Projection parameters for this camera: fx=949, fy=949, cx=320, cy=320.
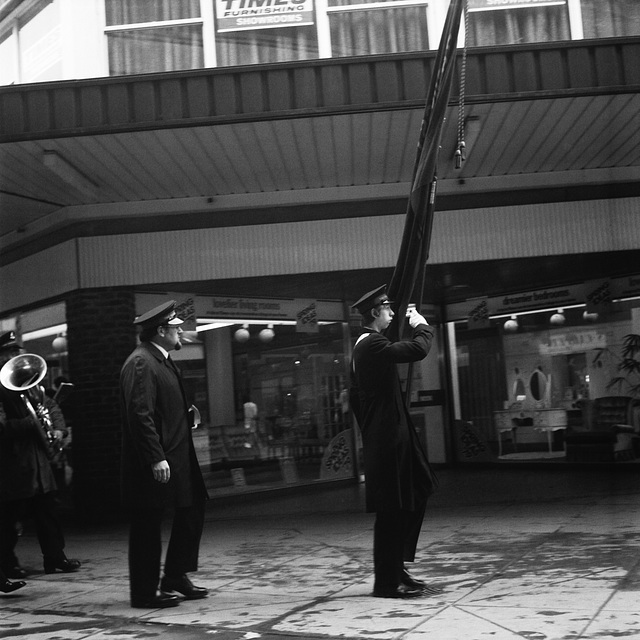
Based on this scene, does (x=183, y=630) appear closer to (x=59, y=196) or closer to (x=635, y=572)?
(x=635, y=572)

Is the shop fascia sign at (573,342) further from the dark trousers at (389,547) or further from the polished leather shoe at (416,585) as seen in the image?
the dark trousers at (389,547)

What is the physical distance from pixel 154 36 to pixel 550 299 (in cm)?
632

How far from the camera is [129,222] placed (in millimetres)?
10453

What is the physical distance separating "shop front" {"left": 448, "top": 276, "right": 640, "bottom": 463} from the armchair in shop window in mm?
13

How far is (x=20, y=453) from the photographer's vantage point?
705cm

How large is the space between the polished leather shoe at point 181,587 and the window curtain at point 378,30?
22.0 feet

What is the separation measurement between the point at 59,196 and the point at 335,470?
496 centimetres

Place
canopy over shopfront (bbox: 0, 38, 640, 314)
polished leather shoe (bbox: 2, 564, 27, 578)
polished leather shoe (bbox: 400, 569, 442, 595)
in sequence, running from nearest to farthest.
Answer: polished leather shoe (bbox: 400, 569, 442, 595)
polished leather shoe (bbox: 2, 564, 27, 578)
canopy over shopfront (bbox: 0, 38, 640, 314)

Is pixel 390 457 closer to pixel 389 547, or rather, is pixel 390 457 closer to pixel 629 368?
pixel 389 547

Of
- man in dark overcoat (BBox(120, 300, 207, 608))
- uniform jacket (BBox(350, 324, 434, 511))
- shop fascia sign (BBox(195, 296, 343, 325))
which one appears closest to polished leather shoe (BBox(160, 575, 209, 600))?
man in dark overcoat (BBox(120, 300, 207, 608))

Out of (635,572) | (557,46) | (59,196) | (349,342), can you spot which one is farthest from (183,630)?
(349,342)

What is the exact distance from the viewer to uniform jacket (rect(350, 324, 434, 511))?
17.8 ft

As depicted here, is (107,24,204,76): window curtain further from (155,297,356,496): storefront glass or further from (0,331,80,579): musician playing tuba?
(0,331,80,579): musician playing tuba

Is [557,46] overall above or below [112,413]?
above
